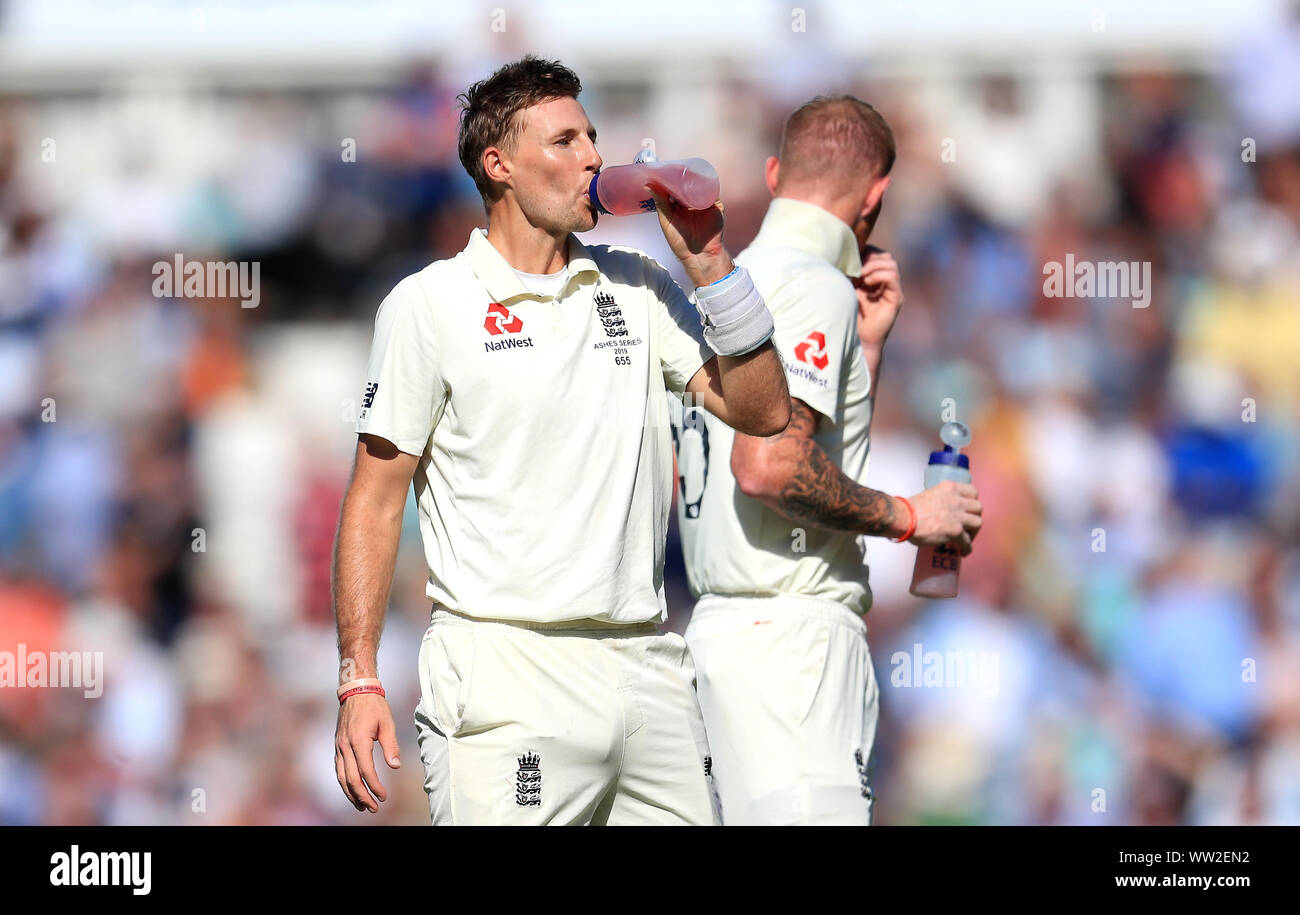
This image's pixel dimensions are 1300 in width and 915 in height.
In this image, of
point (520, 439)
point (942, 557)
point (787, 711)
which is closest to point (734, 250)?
point (942, 557)

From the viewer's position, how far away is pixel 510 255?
10.4 ft

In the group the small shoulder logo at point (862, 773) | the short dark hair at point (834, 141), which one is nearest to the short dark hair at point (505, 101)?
the short dark hair at point (834, 141)

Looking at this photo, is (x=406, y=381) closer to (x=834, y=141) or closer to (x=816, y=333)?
(x=816, y=333)

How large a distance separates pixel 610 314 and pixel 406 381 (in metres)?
0.46

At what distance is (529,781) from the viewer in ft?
9.57

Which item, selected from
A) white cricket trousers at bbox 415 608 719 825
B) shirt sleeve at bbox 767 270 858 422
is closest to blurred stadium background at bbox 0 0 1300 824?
shirt sleeve at bbox 767 270 858 422

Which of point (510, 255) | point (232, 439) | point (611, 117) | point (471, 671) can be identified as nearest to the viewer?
point (471, 671)

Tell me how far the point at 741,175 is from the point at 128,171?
2940mm

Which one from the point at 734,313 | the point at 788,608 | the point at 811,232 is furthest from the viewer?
the point at 811,232

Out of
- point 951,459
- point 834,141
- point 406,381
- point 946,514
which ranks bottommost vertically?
point 946,514

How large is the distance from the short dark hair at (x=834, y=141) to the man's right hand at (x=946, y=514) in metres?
0.91

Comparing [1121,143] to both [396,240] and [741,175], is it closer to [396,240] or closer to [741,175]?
[741,175]

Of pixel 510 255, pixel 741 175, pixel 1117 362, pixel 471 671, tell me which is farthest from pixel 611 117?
pixel 471 671

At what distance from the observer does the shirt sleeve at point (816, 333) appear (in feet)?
12.1
